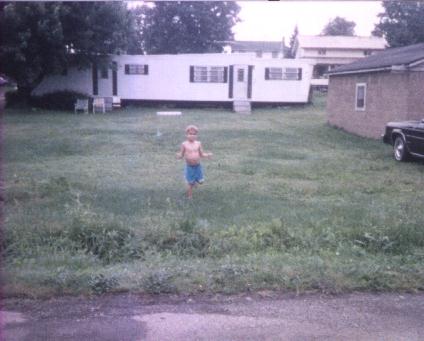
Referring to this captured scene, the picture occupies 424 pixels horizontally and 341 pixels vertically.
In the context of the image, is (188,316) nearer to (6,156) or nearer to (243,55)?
(6,156)

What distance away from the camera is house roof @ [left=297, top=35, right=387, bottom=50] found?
58.0 meters

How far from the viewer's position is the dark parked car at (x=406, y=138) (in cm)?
1410

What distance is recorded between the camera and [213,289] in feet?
15.7

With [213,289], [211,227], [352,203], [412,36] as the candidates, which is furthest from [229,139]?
[412,36]

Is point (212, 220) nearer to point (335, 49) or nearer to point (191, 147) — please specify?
point (191, 147)

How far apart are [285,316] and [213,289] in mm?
784

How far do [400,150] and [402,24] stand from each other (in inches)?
1379

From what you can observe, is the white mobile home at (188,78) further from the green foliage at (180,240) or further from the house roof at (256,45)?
the house roof at (256,45)

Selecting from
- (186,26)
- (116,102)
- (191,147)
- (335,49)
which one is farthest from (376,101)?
(335,49)

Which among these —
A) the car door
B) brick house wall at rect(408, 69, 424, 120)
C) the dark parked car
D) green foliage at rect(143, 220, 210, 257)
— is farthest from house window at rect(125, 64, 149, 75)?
green foliage at rect(143, 220, 210, 257)


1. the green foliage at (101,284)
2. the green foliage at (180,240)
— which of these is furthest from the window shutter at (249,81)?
the green foliage at (101,284)

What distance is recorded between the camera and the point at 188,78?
31.9 metres

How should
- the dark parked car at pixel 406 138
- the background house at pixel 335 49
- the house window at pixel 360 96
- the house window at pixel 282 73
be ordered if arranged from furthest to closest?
the background house at pixel 335 49
the house window at pixel 282 73
the house window at pixel 360 96
the dark parked car at pixel 406 138

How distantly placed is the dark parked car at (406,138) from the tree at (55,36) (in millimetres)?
17590
